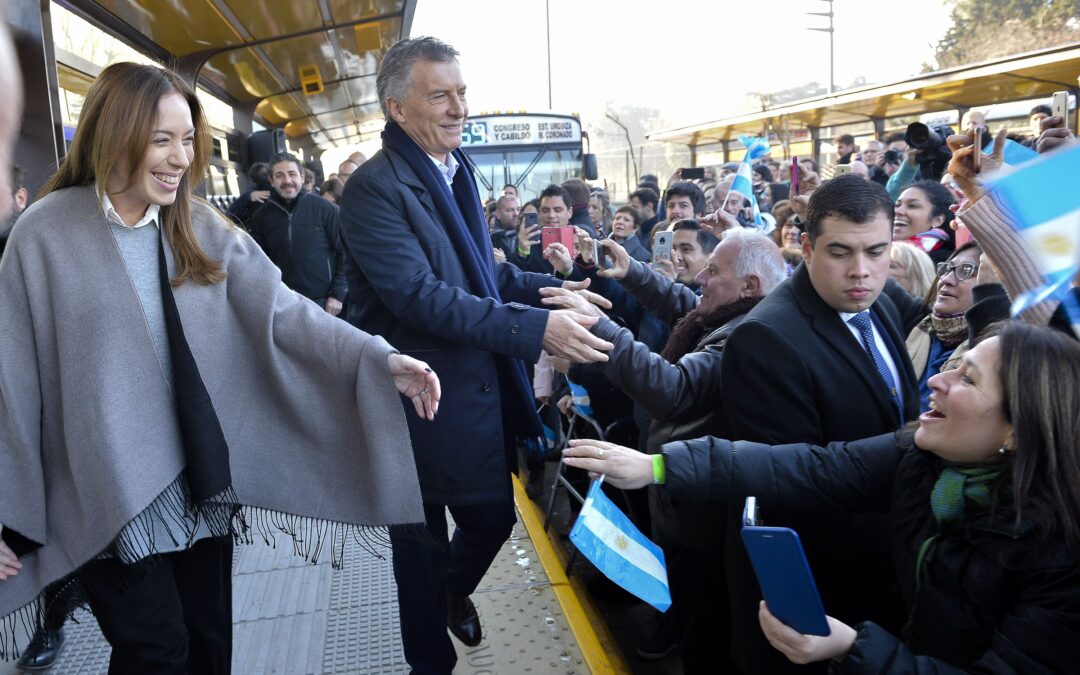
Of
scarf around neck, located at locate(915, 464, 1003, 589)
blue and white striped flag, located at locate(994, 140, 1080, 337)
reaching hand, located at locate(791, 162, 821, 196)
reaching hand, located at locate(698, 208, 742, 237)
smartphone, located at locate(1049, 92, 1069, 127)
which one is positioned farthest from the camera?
reaching hand, located at locate(791, 162, 821, 196)

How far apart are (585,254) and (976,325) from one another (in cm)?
194

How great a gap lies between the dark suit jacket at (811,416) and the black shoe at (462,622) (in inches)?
44.7

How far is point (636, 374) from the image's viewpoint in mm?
2666

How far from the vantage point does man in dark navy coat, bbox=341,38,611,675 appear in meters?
2.63

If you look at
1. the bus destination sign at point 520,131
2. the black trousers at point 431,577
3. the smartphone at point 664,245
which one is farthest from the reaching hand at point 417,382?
the bus destination sign at point 520,131

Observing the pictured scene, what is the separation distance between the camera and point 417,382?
2342 millimetres

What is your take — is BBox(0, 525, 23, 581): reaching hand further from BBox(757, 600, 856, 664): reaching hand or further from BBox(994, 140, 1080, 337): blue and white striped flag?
BBox(994, 140, 1080, 337): blue and white striped flag

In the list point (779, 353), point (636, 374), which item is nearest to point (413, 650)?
point (636, 374)

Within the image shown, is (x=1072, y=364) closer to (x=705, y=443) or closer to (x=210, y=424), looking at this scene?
(x=705, y=443)

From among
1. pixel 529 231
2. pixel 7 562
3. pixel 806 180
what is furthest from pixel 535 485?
pixel 7 562

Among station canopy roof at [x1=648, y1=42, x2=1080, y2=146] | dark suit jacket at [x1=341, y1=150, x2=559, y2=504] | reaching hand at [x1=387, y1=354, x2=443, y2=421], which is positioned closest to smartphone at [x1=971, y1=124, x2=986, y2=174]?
dark suit jacket at [x1=341, y1=150, x2=559, y2=504]

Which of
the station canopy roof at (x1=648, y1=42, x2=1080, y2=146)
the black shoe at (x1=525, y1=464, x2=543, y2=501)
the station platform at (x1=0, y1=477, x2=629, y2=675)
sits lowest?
the black shoe at (x1=525, y1=464, x2=543, y2=501)

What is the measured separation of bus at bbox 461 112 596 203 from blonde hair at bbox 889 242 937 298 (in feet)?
22.4

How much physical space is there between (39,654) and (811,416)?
285cm
